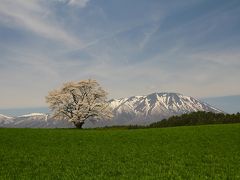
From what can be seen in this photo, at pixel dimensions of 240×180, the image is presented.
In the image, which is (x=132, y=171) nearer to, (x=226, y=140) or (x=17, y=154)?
(x=17, y=154)

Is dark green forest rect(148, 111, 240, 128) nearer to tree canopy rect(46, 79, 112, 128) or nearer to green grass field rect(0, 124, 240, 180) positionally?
tree canopy rect(46, 79, 112, 128)

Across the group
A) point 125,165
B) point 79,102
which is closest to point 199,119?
point 79,102

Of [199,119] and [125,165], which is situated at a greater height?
[199,119]

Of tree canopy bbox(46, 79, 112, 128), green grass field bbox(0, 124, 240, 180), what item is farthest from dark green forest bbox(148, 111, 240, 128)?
green grass field bbox(0, 124, 240, 180)

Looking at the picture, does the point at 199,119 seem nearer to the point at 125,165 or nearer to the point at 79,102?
the point at 79,102

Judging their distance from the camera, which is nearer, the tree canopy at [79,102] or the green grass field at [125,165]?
the green grass field at [125,165]

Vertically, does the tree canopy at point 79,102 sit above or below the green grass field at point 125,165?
above

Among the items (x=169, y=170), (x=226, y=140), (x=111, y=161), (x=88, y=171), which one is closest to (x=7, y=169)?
(x=88, y=171)

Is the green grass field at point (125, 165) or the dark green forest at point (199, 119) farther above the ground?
the dark green forest at point (199, 119)

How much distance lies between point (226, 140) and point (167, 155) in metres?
17.1

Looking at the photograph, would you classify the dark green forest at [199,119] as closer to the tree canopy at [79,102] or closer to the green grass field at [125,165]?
the tree canopy at [79,102]

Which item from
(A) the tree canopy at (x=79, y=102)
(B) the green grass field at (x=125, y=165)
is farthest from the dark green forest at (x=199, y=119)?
(B) the green grass field at (x=125, y=165)

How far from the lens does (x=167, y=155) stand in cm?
3584

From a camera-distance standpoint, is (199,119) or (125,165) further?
(199,119)
